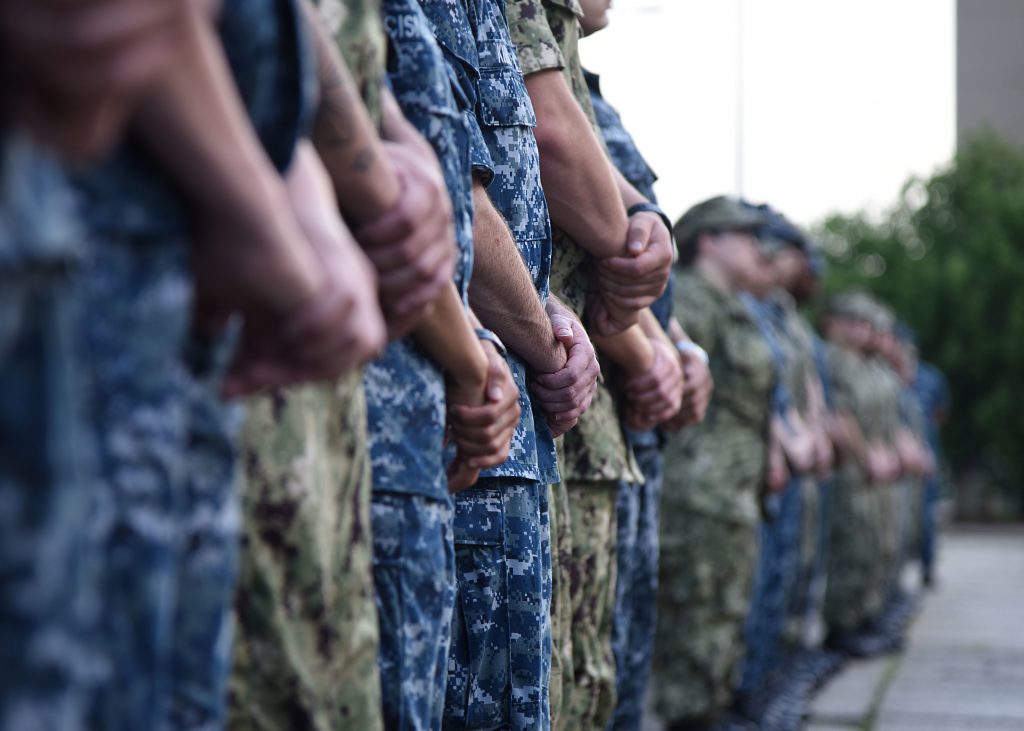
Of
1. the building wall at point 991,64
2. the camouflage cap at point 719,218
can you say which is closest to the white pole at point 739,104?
the camouflage cap at point 719,218

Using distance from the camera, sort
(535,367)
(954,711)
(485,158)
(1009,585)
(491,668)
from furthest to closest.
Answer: (1009,585) < (954,711) < (535,367) < (491,668) < (485,158)

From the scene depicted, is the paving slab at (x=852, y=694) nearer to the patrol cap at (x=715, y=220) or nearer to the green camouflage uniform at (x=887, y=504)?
the green camouflage uniform at (x=887, y=504)

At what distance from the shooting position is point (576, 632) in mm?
3379

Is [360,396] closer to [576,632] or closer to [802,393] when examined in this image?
[576,632]

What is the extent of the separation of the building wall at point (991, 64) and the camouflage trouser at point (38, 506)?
31.2 m

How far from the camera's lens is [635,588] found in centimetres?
436

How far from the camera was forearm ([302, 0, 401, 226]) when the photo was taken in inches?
67.5

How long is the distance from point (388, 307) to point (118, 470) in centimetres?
57

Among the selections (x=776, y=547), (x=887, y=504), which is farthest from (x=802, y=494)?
(x=887, y=504)

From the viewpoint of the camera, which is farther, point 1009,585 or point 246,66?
point 1009,585

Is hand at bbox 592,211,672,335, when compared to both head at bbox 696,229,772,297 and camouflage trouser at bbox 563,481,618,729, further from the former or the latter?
head at bbox 696,229,772,297

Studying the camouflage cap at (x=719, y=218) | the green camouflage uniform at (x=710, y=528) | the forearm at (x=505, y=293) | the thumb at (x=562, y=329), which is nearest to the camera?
the forearm at (x=505, y=293)

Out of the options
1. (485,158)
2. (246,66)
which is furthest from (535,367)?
(246,66)

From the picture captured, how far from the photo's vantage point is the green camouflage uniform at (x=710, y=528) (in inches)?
229
